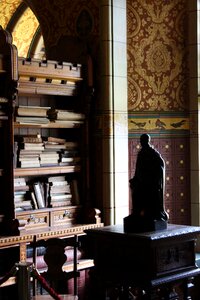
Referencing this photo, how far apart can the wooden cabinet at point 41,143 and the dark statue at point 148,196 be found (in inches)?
59.0

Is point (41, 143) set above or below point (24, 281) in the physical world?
above

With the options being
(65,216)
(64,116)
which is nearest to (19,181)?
(65,216)

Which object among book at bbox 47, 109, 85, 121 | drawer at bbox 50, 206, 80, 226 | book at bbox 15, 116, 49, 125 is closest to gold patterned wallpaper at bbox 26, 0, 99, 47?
book at bbox 47, 109, 85, 121

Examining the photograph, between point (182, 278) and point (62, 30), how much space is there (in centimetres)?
360

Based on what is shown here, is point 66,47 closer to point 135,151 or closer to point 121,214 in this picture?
point 135,151

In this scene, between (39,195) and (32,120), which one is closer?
(32,120)

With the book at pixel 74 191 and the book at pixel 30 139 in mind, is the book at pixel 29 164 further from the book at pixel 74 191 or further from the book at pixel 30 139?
the book at pixel 74 191

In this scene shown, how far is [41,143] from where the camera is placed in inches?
253

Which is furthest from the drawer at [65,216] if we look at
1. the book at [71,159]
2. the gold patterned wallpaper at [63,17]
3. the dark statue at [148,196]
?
the gold patterned wallpaper at [63,17]

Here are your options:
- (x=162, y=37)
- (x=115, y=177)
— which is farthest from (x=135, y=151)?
(x=162, y=37)

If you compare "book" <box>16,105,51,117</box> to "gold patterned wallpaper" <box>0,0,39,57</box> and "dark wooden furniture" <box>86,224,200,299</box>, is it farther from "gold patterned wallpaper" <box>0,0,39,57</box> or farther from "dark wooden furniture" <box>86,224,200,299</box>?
"gold patterned wallpaper" <box>0,0,39,57</box>

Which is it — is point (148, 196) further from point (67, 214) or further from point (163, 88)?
point (163, 88)

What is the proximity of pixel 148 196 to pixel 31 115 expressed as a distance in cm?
183

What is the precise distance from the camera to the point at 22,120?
6.18 metres
